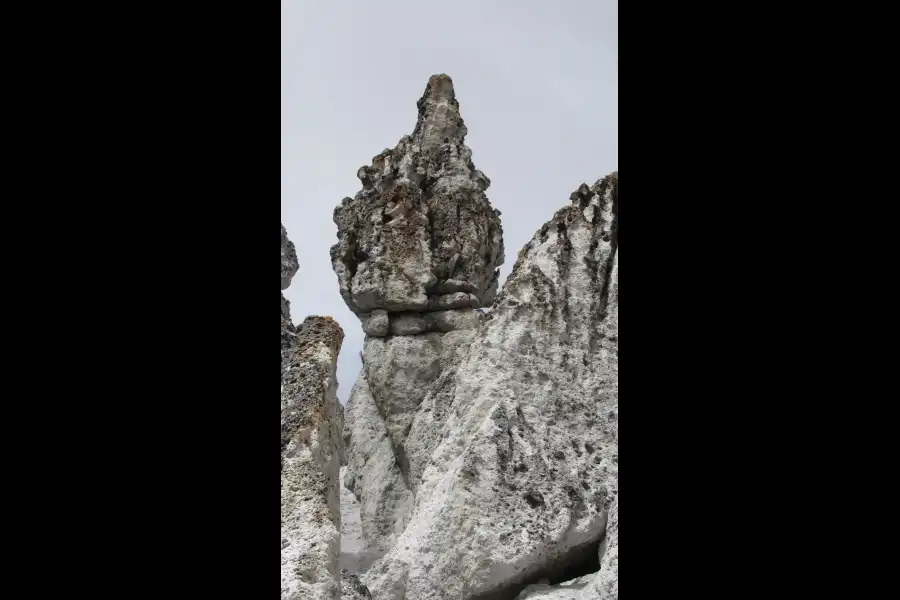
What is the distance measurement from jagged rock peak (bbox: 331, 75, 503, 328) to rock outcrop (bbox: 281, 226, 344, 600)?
3.44 m

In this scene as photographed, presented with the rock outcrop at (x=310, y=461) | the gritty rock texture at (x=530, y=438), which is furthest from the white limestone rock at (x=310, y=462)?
the gritty rock texture at (x=530, y=438)

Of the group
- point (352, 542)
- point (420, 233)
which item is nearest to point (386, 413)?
point (352, 542)

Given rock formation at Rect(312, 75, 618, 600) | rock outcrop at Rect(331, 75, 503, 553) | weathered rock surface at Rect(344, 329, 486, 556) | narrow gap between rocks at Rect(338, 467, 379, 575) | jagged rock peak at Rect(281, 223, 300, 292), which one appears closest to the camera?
rock formation at Rect(312, 75, 618, 600)

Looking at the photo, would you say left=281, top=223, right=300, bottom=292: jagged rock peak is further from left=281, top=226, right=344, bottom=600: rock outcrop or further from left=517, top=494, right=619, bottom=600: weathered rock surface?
left=517, top=494, right=619, bottom=600: weathered rock surface

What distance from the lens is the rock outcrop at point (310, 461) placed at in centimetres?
256

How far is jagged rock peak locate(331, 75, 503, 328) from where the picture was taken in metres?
6.64

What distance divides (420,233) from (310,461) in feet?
13.3

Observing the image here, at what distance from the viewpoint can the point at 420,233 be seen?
21.8 feet

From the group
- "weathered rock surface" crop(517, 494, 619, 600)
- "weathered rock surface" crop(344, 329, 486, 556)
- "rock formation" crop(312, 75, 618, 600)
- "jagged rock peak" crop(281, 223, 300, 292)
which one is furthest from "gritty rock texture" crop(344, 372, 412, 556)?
"weathered rock surface" crop(517, 494, 619, 600)
